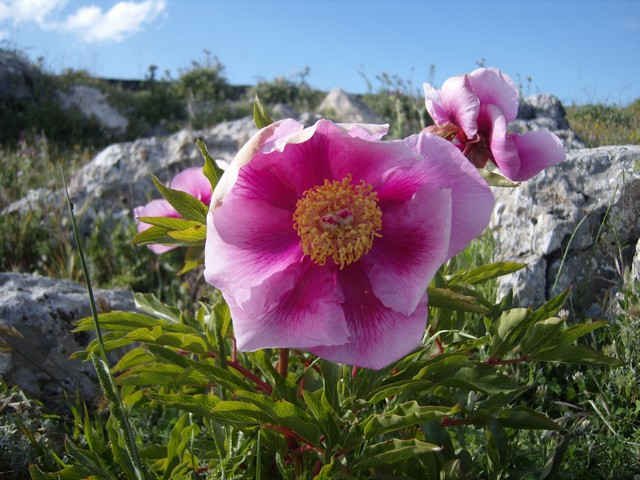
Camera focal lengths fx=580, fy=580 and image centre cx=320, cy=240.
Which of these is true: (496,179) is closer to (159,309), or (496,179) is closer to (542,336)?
(542,336)

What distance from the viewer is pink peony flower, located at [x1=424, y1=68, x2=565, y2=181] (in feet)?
4.69

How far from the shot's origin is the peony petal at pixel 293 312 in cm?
107

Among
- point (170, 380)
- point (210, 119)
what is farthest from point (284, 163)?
point (210, 119)

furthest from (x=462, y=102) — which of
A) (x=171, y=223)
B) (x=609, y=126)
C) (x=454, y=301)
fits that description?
(x=609, y=126)

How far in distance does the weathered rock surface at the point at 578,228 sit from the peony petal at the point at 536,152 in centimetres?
116

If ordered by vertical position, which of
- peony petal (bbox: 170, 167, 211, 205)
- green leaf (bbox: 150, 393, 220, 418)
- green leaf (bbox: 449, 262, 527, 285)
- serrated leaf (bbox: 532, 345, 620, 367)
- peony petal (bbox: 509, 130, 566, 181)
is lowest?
serrated leaf (bbox: 532, 345, 620, 367)

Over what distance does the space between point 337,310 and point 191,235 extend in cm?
38

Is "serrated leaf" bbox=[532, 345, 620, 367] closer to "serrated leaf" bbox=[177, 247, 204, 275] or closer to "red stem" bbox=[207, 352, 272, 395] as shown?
"red stem" bbox=[207, 352, 272, 395]

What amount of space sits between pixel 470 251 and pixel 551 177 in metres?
0.55

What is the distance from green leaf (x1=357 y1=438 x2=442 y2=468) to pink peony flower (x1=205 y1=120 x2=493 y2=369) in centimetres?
23

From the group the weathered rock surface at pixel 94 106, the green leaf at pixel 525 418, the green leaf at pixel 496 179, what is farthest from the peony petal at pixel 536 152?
the weathered rock surface at pixel 94 106

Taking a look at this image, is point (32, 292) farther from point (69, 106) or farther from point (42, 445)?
point (69, 106)

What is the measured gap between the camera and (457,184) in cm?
112

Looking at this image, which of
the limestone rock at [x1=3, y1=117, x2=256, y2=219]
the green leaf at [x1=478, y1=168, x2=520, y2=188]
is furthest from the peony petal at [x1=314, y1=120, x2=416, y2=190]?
the limestone rock at [x1=3, y1=117, x2=256, y2=219]
